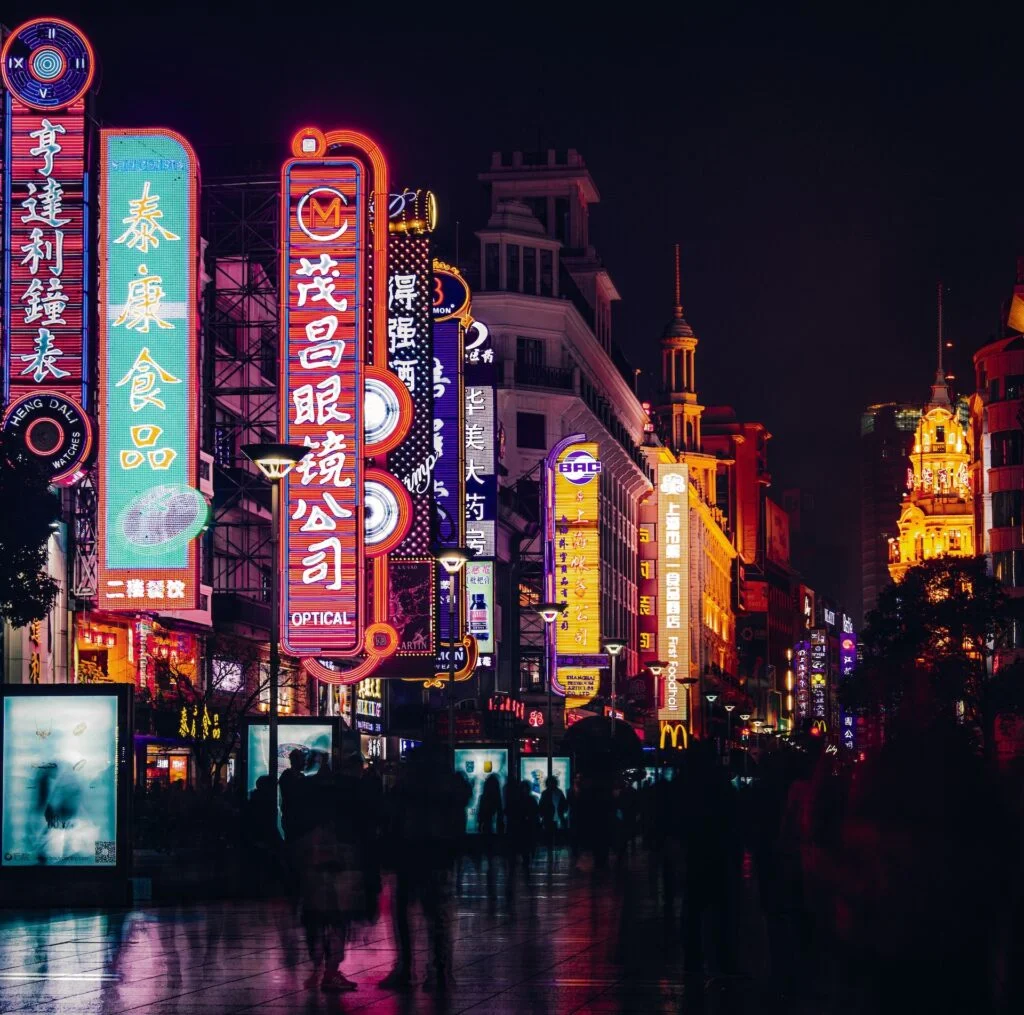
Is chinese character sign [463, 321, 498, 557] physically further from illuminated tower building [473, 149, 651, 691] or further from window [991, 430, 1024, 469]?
window [991, 430, 1024, 469]

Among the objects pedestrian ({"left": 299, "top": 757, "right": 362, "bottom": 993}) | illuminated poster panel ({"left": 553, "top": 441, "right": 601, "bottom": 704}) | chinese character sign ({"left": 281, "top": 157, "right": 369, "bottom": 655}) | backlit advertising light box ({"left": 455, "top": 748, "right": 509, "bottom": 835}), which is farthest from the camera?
illuminated poster panel ({"left": 553, "top": 441, "right": 601, "bottom": 704})

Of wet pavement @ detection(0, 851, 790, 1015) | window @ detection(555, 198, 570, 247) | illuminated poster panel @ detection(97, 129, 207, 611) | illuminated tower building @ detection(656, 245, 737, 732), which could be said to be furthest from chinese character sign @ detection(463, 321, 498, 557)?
illuminated tower building @ detection(656, 245, 737, 732)

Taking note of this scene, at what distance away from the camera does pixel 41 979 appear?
1731 centimetres

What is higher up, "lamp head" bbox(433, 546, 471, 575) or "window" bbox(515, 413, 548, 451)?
"window" bbox(515, 413, 548, 451)

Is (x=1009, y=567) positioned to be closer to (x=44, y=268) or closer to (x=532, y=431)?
(x=532, y=431)

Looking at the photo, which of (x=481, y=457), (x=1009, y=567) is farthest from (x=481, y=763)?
(x=1009, y=567)

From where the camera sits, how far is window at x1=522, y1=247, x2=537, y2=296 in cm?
10106

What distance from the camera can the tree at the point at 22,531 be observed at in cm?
3091

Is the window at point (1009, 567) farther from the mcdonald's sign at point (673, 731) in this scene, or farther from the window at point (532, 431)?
the window at point (532, 431)

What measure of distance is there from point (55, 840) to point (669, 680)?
10007cm

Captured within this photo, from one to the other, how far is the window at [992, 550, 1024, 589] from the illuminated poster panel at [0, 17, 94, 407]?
77.6 metres

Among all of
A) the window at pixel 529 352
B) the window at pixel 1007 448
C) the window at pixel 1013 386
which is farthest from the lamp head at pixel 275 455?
the window at pixel 1013 386

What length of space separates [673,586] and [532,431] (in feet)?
96.4

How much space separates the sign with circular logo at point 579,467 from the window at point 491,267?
14.1 meters
